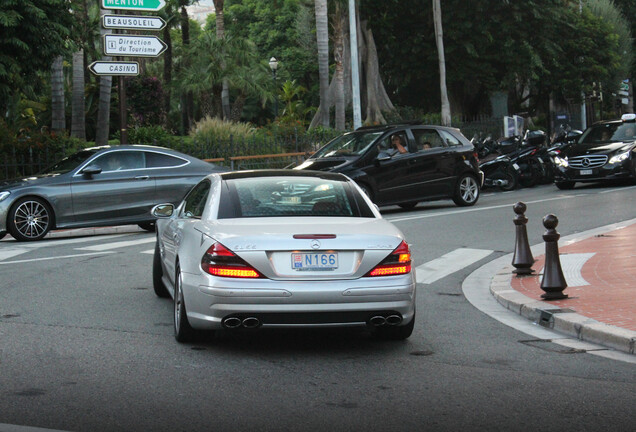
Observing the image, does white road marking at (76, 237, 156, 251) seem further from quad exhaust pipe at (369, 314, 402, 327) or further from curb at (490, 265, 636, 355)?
quad exhaust pipe at (369, 314, 402, 327)

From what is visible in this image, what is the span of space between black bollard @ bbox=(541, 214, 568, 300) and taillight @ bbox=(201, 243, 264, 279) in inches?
139

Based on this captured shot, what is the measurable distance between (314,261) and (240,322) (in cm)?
67

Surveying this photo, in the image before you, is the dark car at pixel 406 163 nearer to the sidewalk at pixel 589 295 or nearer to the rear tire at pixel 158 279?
the sidewalk at pixel 589 295

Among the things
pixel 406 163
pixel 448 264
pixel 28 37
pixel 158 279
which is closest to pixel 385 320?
pixel 158 279

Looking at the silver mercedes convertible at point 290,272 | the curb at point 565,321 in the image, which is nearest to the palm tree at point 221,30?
the curb at point 565,321

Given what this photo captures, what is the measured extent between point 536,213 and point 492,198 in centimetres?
516

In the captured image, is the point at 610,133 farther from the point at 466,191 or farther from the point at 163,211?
the point at 163,211

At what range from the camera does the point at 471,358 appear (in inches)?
278

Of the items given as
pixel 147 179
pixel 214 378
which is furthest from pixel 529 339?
pixel 147 179

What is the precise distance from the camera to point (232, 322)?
22.2 ft

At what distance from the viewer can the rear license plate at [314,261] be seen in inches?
265

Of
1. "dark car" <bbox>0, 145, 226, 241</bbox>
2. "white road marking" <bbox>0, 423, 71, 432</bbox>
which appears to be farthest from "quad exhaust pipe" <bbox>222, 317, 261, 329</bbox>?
"dark car" <bbox>0, 145, 226, 241</bbox>

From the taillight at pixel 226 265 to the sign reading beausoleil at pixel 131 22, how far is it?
1310 cm

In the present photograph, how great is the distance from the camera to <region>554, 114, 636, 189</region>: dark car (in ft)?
77.9
